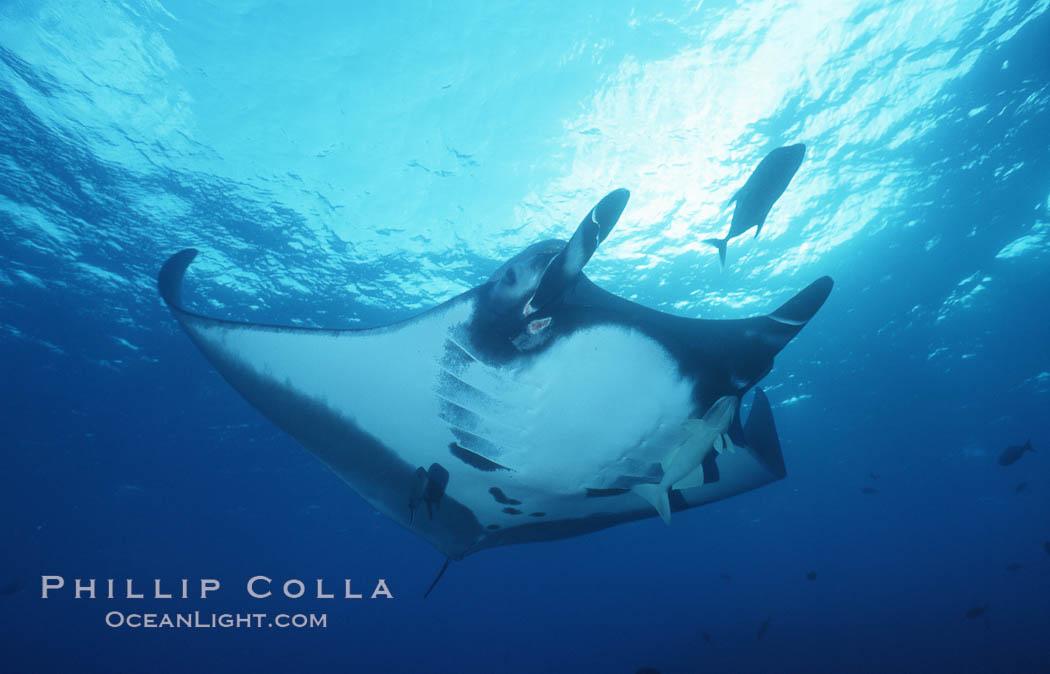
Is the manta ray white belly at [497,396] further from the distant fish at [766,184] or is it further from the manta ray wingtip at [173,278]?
the distant fish at [766,184]

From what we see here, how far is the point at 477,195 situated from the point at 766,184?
695 centimetres

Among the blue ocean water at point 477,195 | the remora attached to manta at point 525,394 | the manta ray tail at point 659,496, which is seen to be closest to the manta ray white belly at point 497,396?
the remora attached to manta at point 525,394

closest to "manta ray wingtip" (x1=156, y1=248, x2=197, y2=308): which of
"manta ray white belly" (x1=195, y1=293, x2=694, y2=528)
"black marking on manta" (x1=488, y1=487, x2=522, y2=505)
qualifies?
"manta ray white belly" (x1=195, y1=293, x2=694, y2=528)

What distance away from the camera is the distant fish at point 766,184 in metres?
3.47

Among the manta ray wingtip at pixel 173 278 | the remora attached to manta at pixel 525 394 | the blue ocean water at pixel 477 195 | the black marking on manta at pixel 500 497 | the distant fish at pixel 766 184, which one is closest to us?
the remora attached to manta at pixel 525 394

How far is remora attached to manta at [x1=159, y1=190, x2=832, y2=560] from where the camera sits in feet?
7.52

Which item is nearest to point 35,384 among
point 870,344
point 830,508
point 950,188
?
point 950,188

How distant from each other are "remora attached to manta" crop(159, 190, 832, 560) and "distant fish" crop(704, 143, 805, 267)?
1.33 meters

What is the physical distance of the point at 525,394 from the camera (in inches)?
103

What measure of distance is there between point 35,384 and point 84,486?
9656 millimetres

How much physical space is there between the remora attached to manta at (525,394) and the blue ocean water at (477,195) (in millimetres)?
6418

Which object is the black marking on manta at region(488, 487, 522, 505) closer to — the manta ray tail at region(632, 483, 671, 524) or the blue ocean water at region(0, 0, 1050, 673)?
the manta ray tail at region(632, 483, 671, 524)

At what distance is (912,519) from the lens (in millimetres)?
38938

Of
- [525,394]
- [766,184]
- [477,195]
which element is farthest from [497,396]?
[477,195]
